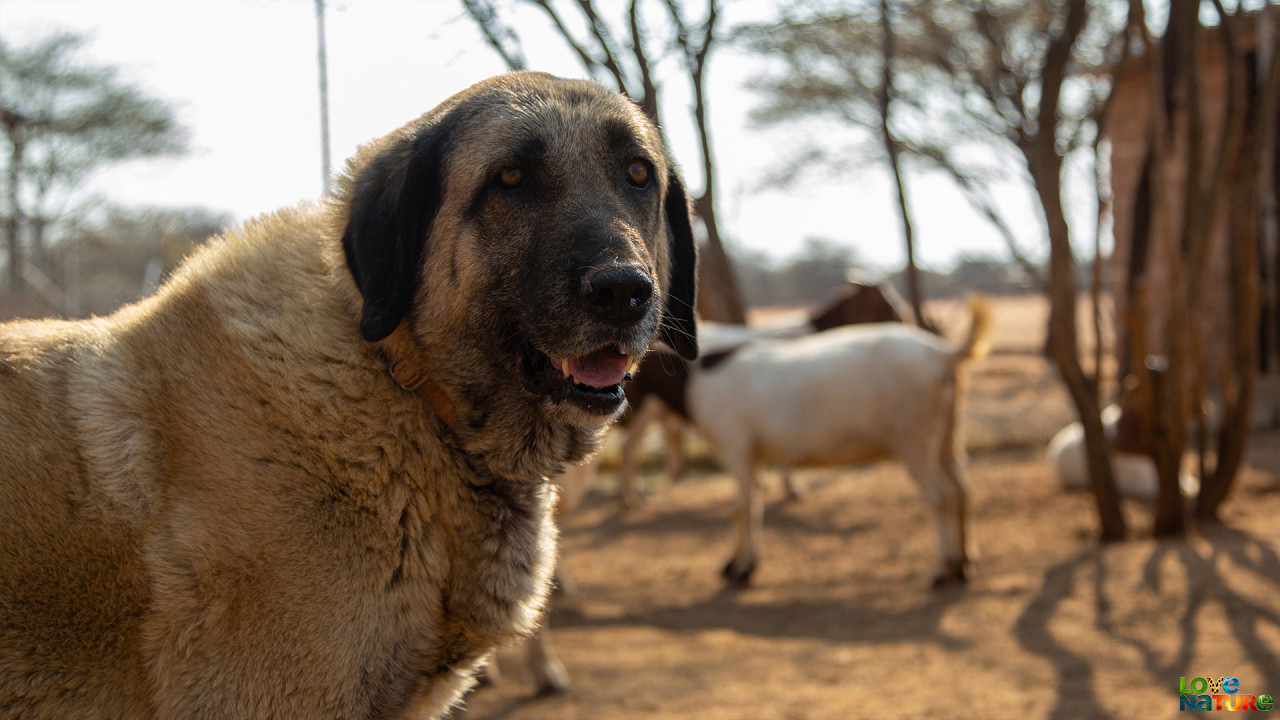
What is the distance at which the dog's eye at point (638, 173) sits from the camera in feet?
7.39

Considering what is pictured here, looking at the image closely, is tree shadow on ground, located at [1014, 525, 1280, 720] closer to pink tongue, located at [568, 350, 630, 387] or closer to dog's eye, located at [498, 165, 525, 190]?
pink tongue, located at [568, 350, 630, 387]

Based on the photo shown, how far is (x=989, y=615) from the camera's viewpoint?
4977 millimetres

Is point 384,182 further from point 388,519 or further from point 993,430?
point 993,430

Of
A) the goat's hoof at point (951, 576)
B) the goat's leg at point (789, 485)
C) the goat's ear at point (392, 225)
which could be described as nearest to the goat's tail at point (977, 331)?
the goat's hoof at point (951, 576)

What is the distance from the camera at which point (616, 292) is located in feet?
6.13

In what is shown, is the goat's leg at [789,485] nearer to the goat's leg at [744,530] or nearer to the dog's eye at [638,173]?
the goat's leg at [744,530]

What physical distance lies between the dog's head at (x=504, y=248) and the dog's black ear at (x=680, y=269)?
480 mm

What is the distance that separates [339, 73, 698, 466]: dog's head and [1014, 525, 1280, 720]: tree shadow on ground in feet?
8.94

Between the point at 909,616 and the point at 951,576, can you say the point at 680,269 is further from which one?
the point at 951,576

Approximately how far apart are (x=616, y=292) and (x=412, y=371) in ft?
1.66

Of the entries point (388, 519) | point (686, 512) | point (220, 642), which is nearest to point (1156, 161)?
point (686, 512)

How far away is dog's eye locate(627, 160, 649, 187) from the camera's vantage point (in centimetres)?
225

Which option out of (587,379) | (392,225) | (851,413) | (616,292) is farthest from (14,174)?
(616,292)

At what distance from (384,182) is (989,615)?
4.28m
